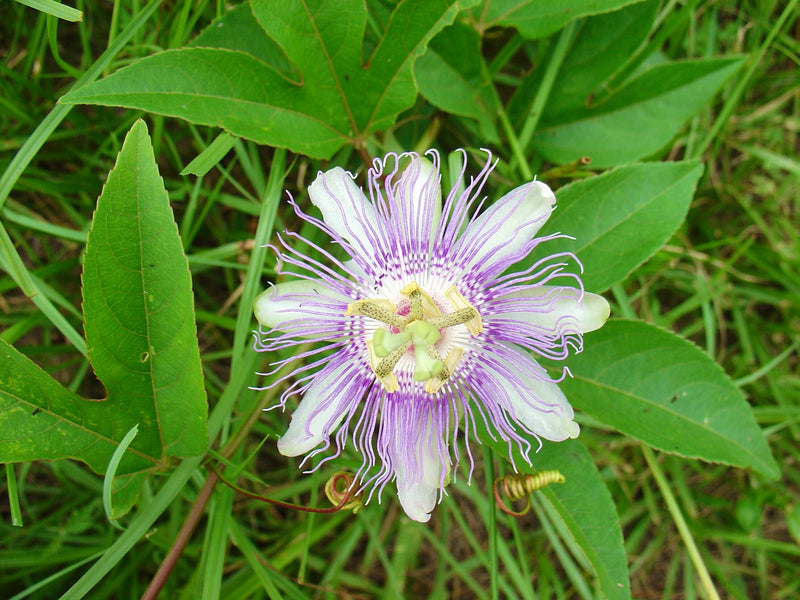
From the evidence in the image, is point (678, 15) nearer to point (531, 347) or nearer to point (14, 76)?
point (531, 347)

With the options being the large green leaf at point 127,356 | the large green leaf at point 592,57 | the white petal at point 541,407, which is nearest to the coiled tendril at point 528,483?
the white petal at point 541,407

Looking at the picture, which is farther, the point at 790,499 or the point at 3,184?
the point at 790,499

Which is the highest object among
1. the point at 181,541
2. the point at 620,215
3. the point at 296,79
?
the point at 296,79

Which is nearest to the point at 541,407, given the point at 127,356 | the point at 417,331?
the point at 417,331

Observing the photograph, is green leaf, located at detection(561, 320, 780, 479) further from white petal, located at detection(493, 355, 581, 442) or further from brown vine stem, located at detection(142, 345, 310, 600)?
brown vine stem, located at detection(142, 345, 310, 600)

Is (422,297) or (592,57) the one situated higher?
(592,57)

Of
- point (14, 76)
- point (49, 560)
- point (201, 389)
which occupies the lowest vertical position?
point (49, 560)

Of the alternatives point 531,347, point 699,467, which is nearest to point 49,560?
point 531,347

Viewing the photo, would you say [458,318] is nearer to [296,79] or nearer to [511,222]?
[511,222]
